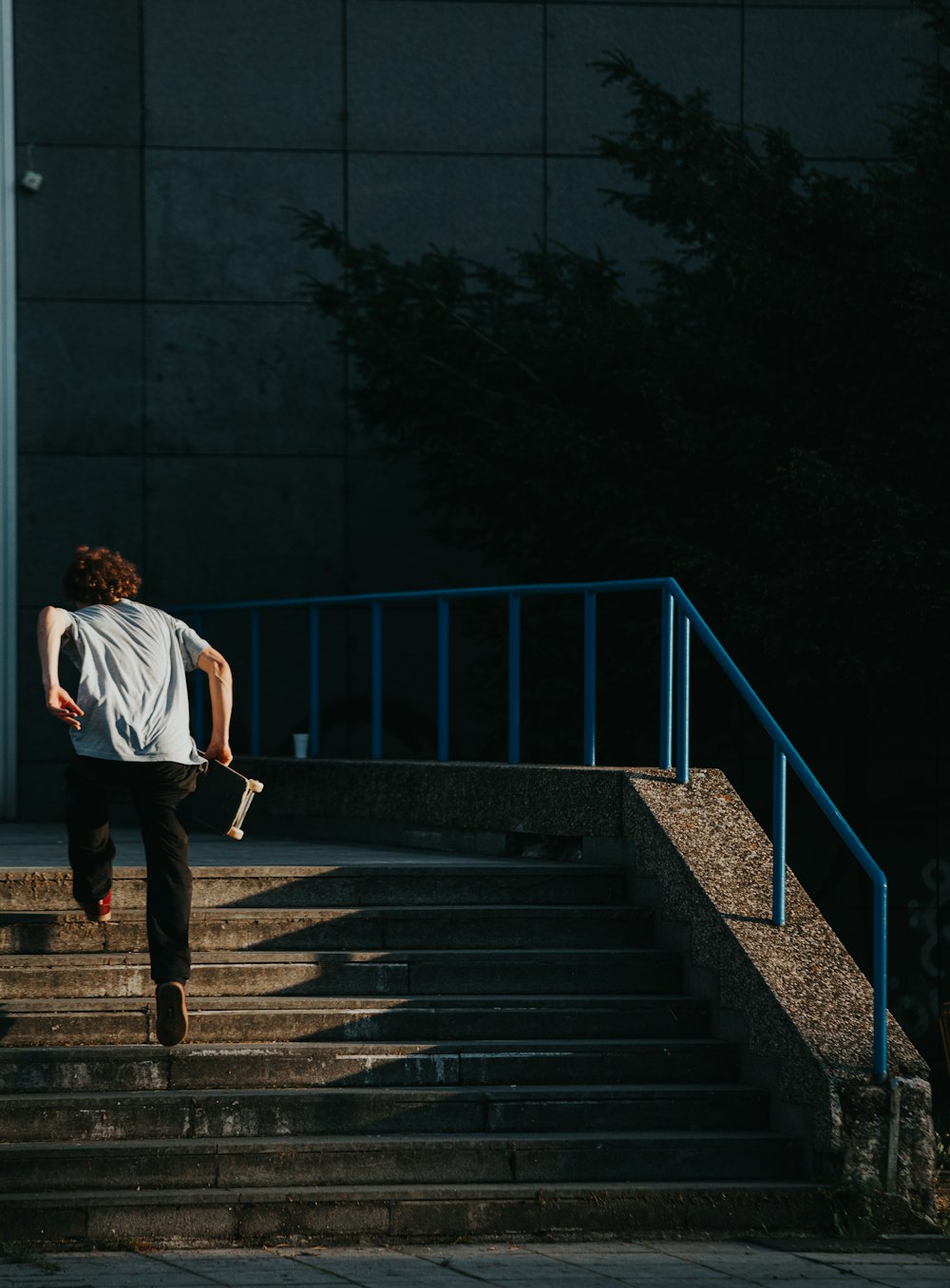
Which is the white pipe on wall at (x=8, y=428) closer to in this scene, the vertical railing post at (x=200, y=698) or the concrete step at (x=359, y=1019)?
the vertical railing post at (x=200, y=698)

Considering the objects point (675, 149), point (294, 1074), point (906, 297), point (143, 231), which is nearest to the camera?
point (294, 1074)

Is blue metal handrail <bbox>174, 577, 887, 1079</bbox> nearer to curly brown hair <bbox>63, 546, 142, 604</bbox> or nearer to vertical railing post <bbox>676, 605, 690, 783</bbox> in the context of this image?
vertical railing post <bbox>676, 605, 690, 783</bbox>

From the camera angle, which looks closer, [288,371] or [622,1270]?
[622,1270]

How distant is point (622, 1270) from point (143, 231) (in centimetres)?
890

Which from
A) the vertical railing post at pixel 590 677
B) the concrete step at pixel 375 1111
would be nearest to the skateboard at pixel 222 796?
the concrete step at pixel 375 1111

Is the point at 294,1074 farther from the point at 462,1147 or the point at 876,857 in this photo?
the point at 876,857

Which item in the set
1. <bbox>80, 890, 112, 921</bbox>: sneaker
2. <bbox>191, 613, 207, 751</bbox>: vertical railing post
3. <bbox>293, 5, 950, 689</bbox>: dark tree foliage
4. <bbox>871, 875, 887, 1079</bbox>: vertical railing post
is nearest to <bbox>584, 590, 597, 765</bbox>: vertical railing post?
<bbox>293, 5, 950, 689</bbox>: dark tree foliage

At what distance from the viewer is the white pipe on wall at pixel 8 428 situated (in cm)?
1227

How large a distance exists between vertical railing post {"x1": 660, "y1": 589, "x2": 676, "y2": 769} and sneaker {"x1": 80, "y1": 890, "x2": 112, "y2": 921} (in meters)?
2.37

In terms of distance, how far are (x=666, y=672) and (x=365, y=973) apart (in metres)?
1.86

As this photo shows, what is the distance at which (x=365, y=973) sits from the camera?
22.7ft

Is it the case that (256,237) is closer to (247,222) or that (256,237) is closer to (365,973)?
(247,222)

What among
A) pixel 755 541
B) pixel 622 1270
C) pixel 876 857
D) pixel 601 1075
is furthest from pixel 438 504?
pixel 622 1270

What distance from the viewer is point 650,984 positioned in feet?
23.2
